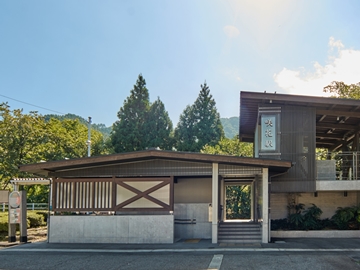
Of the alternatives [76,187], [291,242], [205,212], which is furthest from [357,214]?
[76,187]

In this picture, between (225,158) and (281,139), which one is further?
(281,139)

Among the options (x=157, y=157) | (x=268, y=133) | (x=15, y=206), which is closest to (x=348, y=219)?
(x=268, y=133)

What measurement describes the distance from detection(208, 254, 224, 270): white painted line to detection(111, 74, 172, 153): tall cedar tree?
29.3 m

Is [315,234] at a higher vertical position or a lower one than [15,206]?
lower

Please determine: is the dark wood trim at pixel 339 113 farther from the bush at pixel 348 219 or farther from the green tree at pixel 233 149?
the green tree at pixel 233 149

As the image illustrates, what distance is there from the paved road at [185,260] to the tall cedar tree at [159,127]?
94.2 feet

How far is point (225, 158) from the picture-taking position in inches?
530

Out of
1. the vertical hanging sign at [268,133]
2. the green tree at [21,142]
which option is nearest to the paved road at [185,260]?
the vertical hanging sign at [268,133]

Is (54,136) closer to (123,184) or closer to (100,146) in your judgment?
(123,184)

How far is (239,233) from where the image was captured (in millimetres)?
14773

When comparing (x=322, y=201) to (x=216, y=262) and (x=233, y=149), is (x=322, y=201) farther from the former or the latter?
(x=233, y=149)

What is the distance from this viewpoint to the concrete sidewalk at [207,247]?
12.2 m

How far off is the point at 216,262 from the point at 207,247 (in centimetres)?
290

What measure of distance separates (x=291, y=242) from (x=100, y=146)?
28458 millimetres
